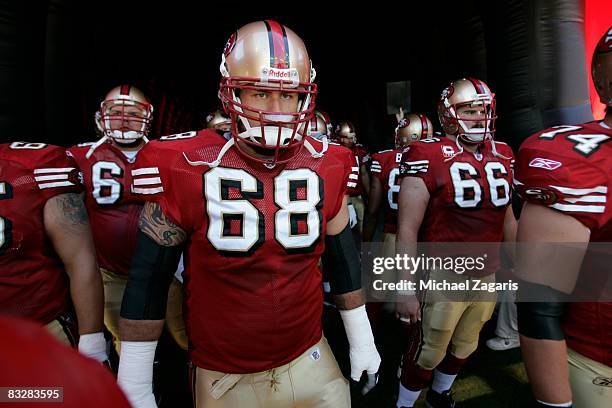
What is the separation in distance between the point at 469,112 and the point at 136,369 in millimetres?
2376

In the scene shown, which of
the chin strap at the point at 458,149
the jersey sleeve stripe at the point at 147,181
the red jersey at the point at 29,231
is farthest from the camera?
the chin strap at the point at 458,149

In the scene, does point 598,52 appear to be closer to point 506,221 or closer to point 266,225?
point 266,225

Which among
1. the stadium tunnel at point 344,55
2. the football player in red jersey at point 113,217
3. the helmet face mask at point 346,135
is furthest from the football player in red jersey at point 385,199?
the football player in red jersey at point 113,217

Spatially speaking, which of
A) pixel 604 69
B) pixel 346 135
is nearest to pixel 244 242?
pixel 604 69

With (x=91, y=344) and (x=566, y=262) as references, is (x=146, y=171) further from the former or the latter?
(x=566, y=262)

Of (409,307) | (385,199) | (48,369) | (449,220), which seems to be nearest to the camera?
(48,369)

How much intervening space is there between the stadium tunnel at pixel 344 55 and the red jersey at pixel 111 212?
797mm

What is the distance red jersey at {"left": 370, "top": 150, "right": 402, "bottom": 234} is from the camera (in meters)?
3.98

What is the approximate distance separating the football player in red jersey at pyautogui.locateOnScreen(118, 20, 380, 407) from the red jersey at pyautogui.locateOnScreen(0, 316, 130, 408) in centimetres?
85

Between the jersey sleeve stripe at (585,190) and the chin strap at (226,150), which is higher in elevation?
the chin strap at (226,150)

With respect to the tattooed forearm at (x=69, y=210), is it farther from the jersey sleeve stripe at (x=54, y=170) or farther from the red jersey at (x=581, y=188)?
the red jersey at (x=581, y=188)

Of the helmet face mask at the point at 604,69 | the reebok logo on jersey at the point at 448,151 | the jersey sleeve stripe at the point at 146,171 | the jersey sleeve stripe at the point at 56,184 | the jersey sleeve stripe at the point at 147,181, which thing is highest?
the helmet face mask at the point at 604,69

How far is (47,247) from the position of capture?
160 cm

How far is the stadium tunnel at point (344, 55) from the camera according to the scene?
3.33 meters
